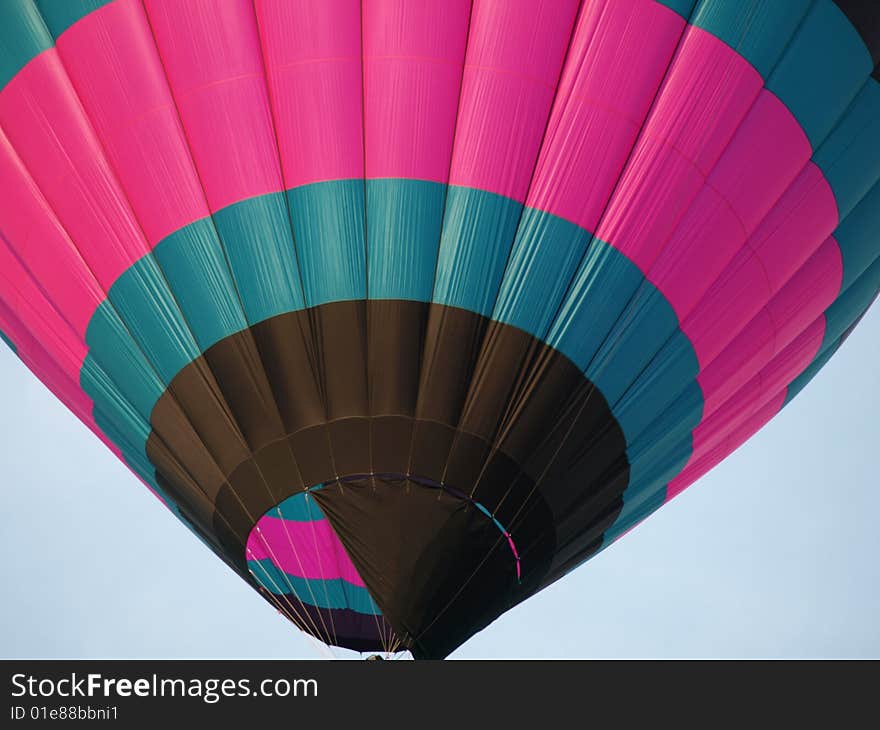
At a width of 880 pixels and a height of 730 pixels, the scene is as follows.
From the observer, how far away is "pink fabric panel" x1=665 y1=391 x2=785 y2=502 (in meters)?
7.62

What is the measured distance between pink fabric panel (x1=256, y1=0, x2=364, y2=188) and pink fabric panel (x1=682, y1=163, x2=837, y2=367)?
1866mm

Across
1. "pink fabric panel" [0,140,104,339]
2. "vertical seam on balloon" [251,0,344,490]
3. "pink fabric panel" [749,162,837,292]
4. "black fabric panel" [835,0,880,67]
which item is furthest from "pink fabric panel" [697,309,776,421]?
"pink fabric panel" [0,140,104,339]

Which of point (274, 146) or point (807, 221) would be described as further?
point (807, 221)

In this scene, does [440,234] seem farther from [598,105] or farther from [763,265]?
[763,265]

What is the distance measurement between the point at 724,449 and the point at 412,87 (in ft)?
9.72

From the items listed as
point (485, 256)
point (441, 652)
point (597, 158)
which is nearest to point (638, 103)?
point (597, 158)

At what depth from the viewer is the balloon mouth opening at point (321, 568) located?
21.2ft

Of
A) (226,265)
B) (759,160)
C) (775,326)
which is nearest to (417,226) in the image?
(226,265)

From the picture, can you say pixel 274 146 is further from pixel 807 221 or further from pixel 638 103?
pixel 807 221

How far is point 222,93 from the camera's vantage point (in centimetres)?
643

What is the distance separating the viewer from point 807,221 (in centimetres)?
693

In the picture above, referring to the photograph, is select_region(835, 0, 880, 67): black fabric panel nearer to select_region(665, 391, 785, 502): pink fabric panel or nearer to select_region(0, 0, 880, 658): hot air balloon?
select_region(0, 0, 880, 658): hot air balloon

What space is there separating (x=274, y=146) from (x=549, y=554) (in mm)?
2408

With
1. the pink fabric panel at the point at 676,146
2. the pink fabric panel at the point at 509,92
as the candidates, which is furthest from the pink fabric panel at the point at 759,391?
the pink fabric panel at the point at 509,92
